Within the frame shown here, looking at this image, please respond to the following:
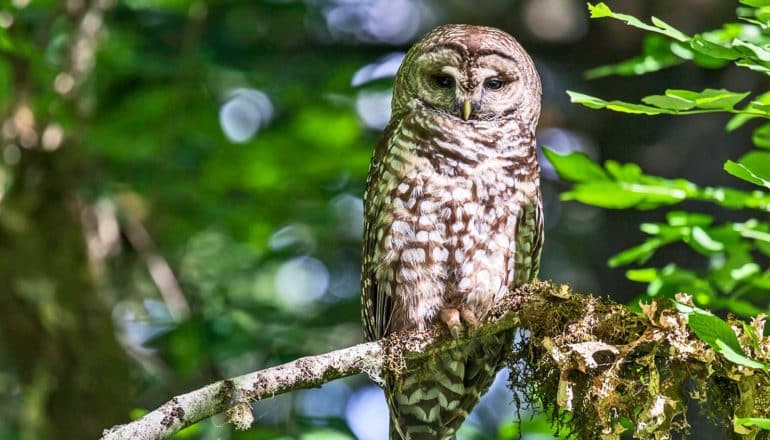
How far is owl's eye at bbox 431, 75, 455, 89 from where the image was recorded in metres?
3.84

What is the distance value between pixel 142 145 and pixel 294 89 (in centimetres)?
82

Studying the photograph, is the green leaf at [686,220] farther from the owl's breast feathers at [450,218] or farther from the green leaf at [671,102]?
the green leaf at [671,102]

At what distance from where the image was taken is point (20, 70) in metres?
4.87

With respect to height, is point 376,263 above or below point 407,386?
above

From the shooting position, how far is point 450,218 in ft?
11.6

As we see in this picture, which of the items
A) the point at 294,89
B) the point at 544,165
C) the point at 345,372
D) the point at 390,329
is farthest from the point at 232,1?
the point at 345,372

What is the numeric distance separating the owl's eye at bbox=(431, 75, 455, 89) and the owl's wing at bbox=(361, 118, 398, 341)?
8.4 inches

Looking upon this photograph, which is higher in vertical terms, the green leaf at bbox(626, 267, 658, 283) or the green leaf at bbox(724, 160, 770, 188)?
the green leaf at bbox(724, 160, 770, 188)

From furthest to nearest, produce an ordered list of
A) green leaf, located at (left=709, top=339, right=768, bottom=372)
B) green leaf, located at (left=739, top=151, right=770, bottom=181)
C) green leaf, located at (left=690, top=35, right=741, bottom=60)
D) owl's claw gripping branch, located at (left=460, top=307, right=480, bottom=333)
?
owl's claw gripping branch, located at (left=460, top=307, right=480, bottom=333) < green leaf, located at (left=739, top=151, right=770, bottom=181) < green leaf, located at (left=690, top=35, right=741, bottom=60) < green leaf, located at (left=709, top=339, right=768, bottom=372)

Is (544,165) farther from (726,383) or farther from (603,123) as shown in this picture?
(726,383)

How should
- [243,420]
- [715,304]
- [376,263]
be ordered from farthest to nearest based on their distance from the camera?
[376,263]
[715,304]
[243,420]

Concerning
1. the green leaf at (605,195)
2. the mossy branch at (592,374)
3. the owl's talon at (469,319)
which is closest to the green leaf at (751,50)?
the mossy branch at (592,374)

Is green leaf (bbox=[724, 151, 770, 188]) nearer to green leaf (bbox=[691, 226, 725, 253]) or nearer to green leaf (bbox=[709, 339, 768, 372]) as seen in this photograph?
green leaf (bbox=[709, 339, 768, 372])

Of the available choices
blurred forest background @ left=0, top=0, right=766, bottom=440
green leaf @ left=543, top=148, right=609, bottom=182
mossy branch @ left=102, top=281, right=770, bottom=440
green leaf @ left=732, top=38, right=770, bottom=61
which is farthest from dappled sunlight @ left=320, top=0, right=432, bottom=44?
green leaf @ left=732, top=38, right=770, bottom=61
